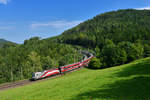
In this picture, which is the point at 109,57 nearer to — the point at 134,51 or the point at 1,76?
the point at 134,51

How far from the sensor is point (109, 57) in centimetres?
6988

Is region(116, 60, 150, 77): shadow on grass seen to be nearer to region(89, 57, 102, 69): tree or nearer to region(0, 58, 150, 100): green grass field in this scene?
region(0, 58, 150, 100): green grass field

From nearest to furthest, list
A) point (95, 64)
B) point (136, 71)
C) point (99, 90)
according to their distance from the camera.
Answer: point (99, 90)
point (136, 71)
point (95, 64)

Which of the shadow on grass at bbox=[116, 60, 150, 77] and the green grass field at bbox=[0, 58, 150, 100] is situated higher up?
the shadow on grass at bbox=[116, 60, 150, 77]

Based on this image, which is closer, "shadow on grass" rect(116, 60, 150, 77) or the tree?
"shadow on grass" rect(116, 60, 150, 77)

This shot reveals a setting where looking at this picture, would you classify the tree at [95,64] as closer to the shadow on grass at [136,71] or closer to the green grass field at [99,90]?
the shadow on grass at [136,71]

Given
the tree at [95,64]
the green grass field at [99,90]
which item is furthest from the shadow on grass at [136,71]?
the tree at [95,64]

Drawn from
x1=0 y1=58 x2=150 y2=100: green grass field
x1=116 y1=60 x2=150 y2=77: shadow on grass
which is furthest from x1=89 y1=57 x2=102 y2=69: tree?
x1=0 y1=58 x2=150 y2=100: green grass field

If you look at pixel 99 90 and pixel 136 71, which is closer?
pixel 99 90

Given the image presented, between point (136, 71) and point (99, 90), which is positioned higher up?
point (136, 71)

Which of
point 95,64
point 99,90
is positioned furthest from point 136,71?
point 95,64

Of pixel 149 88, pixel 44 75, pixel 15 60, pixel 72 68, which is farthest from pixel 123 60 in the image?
pixel 15 60

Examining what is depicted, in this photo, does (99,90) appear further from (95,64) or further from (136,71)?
(95,64)

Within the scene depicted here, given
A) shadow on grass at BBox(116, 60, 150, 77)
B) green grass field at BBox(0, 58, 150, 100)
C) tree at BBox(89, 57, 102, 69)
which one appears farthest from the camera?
tree at BBox(89, 57, 102, 69)
